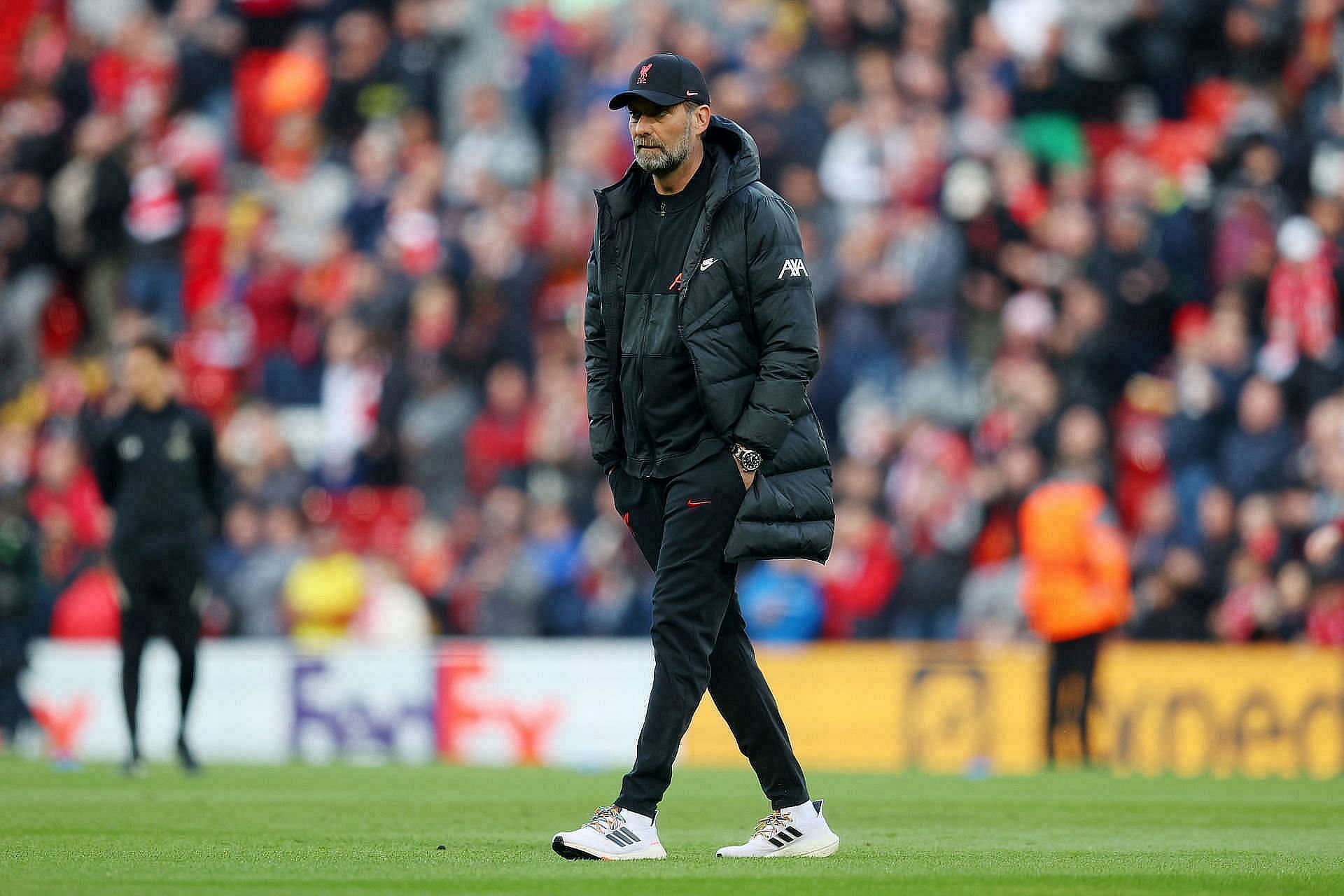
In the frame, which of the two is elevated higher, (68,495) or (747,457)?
(68,495)

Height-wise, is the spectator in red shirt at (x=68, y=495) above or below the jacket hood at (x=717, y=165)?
below

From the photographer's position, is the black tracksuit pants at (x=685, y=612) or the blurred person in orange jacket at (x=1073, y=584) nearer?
the black tracksuit pants at (x=685, y=612)

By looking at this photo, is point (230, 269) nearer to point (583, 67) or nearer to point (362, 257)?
point (362, 257)

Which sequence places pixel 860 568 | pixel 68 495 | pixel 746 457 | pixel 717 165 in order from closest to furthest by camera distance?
pixel 746 457 → pixel 717 165 → pixel 860 568 → pixel 68 495

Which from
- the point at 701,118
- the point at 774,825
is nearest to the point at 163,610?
the point at 774,825

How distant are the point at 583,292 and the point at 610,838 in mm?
12502

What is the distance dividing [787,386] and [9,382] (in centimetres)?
1558

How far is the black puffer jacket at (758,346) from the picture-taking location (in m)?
6.96

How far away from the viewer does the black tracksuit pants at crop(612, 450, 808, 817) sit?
6938mm

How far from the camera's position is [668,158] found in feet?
23.2

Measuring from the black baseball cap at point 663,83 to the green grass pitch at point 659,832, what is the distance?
2.42m

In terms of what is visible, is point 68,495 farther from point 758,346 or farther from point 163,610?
point 758,346

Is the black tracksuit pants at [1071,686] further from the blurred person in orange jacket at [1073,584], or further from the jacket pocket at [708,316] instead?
the jacket pocket at [708,316]

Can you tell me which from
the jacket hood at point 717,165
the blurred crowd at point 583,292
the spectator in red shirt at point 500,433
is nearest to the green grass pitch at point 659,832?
the jacket hood at point 717,165
